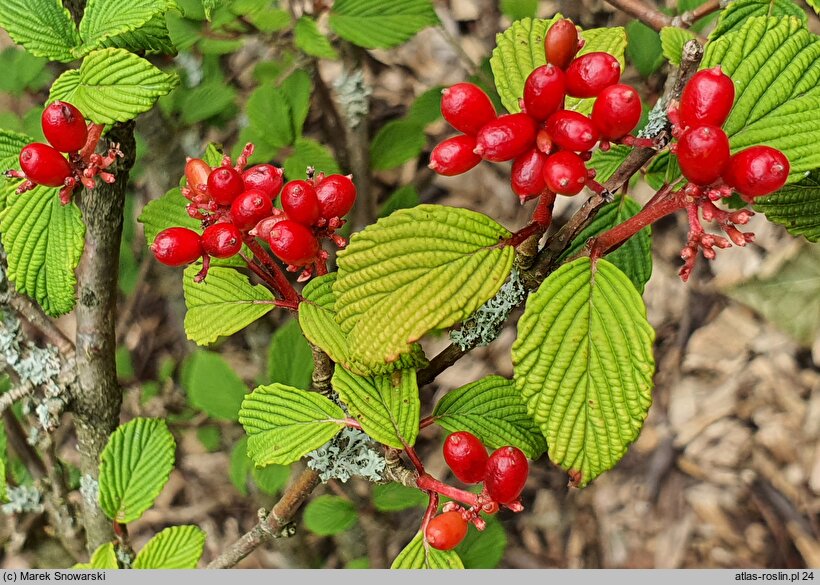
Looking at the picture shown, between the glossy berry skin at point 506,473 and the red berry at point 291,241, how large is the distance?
24cm

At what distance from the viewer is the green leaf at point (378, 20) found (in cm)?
107

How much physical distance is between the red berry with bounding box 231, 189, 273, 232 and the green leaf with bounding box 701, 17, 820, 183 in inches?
15.2

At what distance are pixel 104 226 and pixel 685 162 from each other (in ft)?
2.19

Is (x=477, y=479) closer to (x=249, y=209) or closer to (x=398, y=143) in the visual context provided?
(x=249, y=209)

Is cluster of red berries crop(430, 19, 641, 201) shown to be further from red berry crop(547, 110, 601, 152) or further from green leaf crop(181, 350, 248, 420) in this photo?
green leaf crop(181, 350, 248, 420)

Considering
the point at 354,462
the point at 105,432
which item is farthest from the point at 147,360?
the point at 354,462

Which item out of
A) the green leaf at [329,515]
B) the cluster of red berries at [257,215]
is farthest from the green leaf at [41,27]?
the green leaf at [329,515]

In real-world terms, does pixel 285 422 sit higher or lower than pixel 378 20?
lower

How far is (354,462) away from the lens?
83 centimetres

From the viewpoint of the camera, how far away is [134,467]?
3.18ft

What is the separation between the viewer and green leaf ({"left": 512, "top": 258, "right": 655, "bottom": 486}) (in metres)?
0.57

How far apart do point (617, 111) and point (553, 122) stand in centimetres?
5

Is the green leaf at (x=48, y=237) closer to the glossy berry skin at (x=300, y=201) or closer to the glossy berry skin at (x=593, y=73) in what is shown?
the glossy berry skin at (x=300, y=201)

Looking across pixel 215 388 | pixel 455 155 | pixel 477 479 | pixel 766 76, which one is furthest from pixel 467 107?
pixel 215 388
